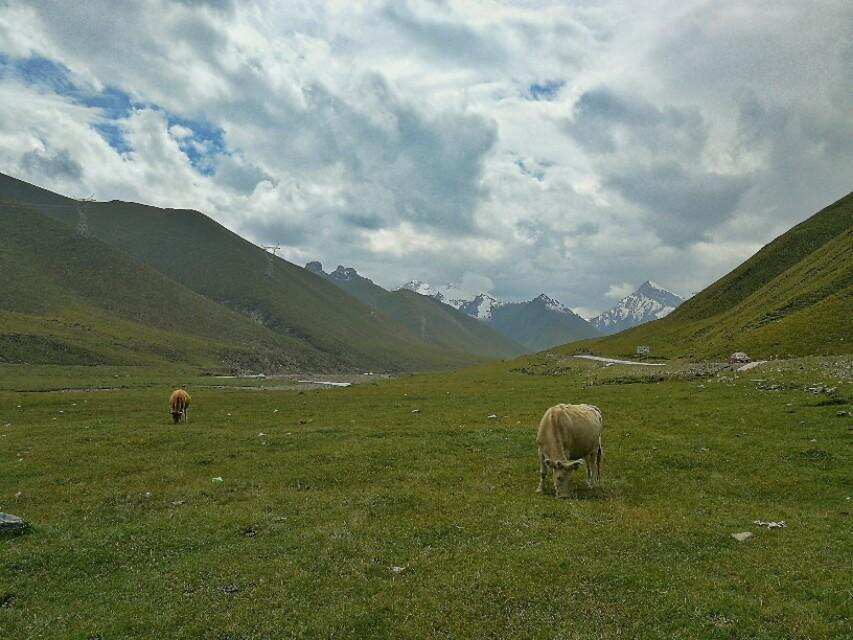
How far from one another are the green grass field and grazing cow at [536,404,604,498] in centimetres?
88

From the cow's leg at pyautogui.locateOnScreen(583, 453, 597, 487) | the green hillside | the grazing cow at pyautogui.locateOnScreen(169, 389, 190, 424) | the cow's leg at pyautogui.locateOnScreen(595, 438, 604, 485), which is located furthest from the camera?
the green hillside

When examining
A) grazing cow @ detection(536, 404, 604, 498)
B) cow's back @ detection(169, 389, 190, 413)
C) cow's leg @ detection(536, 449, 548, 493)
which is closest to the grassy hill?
grazing cow @ detection(536, 404, 604, 498)

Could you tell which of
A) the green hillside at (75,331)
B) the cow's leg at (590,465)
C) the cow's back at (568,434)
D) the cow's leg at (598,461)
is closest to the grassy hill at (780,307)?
the cow's leg at (598,461)

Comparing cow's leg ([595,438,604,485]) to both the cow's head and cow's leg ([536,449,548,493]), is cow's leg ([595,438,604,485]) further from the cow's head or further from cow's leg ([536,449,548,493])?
the cow's head

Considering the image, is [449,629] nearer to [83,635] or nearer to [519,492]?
[83,635]

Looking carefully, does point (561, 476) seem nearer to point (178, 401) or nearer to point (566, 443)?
point (566, 443)

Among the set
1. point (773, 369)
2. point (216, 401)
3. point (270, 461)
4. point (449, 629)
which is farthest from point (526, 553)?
point (216, 401)

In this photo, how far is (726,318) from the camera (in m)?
103

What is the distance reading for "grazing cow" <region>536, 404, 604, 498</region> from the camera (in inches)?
742

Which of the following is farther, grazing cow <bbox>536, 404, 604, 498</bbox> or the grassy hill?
the grassy hill

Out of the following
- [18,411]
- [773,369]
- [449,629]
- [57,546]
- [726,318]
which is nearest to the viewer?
[449,629]

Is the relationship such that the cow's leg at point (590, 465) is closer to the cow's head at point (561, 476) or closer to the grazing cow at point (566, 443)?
the grazing cow at point (566, 443)

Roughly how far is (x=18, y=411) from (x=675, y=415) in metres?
58.6

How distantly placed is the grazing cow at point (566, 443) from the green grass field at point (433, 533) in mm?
884
